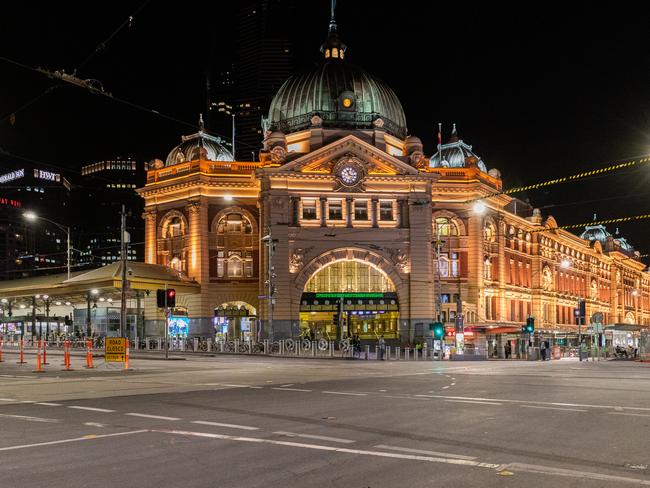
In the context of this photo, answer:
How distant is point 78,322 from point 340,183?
36.9 m

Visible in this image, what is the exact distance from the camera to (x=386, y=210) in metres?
73.9

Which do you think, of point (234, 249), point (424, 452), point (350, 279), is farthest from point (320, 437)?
point (234, 249)

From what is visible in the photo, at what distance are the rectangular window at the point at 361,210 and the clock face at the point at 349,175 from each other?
2165 millimetres

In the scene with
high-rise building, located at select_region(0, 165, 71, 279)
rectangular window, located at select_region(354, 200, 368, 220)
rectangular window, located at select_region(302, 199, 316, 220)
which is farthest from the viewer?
high-rise building, located at select_region(0, 165, 71, 279)

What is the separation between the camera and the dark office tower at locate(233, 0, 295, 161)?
621 feet

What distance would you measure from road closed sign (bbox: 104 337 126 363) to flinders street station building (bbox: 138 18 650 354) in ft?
112

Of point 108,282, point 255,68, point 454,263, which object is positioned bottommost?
point 108,282

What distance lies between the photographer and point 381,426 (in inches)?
554

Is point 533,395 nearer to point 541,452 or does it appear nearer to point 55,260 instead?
point 541,452

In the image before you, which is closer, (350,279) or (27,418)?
(27,418)

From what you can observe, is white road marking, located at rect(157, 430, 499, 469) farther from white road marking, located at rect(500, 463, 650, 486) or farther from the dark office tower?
the dark office tower

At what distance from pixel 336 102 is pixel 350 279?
1828 cm

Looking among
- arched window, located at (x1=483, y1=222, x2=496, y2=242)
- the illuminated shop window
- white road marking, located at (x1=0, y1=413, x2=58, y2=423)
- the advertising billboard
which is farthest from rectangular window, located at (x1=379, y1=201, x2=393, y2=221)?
white road marking, located at (x1=0, y1=413, x2=58, y2=423)

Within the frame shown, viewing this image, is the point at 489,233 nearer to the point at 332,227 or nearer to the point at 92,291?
the point at 332,227
